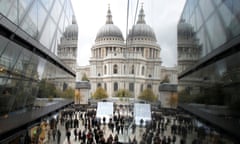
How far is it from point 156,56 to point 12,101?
98.0 meters

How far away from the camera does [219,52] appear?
7355 millimetres

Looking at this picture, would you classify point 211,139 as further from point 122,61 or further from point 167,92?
point 122,61

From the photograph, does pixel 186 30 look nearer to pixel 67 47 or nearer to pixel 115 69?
pixel 67 47

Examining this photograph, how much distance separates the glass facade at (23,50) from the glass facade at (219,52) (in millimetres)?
4976

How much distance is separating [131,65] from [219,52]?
294 ft

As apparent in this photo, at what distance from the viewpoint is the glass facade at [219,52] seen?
5.88 metres

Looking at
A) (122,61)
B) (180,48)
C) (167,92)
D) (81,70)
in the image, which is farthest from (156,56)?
(180,48)

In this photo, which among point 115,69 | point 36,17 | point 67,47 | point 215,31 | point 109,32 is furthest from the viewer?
point 109,32

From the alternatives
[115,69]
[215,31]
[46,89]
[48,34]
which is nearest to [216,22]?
[215,31]

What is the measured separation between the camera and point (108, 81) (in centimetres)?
10388

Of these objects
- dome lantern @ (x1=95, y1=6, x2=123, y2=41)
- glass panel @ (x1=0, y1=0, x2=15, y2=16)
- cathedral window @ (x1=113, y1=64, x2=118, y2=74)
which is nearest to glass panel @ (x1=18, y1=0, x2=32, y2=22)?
glass panel @ (x1=0, y1=0, x2=15, y2=16)

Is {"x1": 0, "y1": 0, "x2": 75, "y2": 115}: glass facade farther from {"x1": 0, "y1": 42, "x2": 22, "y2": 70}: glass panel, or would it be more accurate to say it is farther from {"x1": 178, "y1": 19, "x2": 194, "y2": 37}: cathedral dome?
{"x1": 178, "y1": 19, "x2": 194, "y2": 37}: cathedral dome

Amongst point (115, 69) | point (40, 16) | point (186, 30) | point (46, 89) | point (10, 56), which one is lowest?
point (46, 89)

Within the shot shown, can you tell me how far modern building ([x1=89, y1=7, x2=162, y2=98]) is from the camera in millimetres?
98000
